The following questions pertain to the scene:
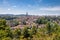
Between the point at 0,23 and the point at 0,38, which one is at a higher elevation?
the point at 0,23

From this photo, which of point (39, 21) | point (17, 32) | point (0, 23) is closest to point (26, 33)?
point (17, 32)

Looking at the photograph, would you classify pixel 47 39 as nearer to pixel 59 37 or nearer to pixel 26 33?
pixel 59 37

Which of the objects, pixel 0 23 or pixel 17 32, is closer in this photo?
pixel 0 23

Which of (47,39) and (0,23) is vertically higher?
(0,23)

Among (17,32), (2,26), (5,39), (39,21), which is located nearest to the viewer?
(5,39)

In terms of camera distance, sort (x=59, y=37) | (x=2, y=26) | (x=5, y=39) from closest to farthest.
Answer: (x=5, y=39) < (x=59, y=37) < (x=2, y=26)

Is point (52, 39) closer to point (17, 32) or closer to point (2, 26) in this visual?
point (2, 26)

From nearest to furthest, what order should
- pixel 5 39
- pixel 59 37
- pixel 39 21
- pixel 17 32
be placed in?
1. pixel 5 39
2. pixel 59 37
3. pixel 17 32
4. pixel 39 21

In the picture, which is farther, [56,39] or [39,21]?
[39,21]

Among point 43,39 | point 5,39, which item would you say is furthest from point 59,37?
point 5,39
